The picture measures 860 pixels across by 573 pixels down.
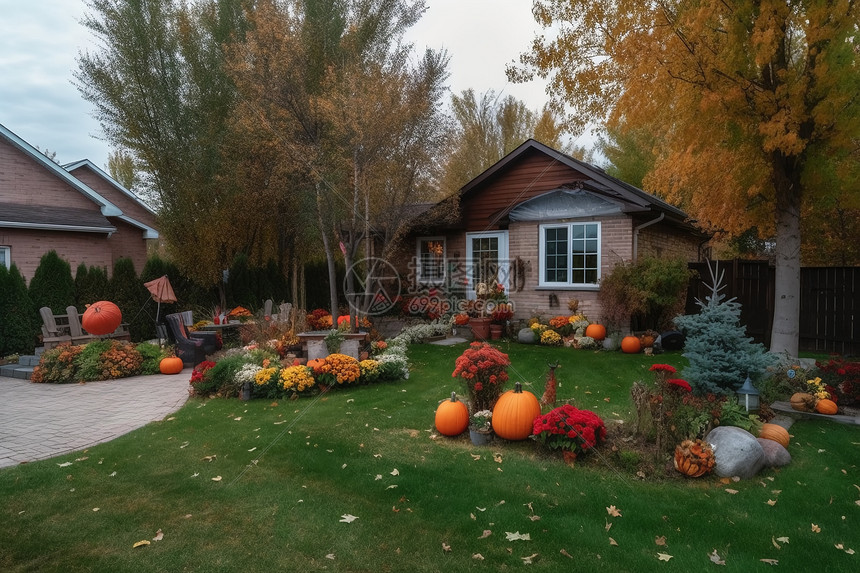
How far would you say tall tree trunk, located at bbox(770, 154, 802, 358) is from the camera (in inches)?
312

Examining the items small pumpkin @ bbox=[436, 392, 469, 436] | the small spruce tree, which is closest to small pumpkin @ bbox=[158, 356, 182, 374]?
small pumpkin @ bbox=[436, 392, 469, 436]

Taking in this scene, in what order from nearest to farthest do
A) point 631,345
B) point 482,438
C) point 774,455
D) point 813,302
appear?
point 774,455 → point 482,438 → point 631,345 → point 813,302

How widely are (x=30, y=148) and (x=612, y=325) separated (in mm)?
16190

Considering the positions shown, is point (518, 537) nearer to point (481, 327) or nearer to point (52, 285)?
point (481, 327)

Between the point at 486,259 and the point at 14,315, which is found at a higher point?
the point at 486,259

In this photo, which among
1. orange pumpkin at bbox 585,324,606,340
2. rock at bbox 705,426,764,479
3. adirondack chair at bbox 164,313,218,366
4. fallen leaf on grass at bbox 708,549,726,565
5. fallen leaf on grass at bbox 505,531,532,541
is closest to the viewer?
fallen leaf on grass at bbox 708,549,726,565

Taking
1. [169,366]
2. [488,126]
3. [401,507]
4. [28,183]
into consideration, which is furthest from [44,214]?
[488,126]

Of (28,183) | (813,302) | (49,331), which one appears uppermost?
(28,183)

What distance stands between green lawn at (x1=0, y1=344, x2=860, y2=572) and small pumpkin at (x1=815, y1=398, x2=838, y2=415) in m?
0.31

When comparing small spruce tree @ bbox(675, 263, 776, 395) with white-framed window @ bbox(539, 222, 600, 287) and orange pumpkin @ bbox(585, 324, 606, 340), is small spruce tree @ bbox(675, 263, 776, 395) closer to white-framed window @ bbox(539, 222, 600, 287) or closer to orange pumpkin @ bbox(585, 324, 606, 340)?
orange pumpkin @ bbox(585, 324, 606, 340)

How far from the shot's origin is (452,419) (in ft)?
17.0

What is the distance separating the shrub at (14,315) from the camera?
10633 mm

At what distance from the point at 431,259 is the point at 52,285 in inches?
382

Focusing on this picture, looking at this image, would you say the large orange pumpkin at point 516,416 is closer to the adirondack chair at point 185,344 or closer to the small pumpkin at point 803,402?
the small pumpkin at point 803,402
